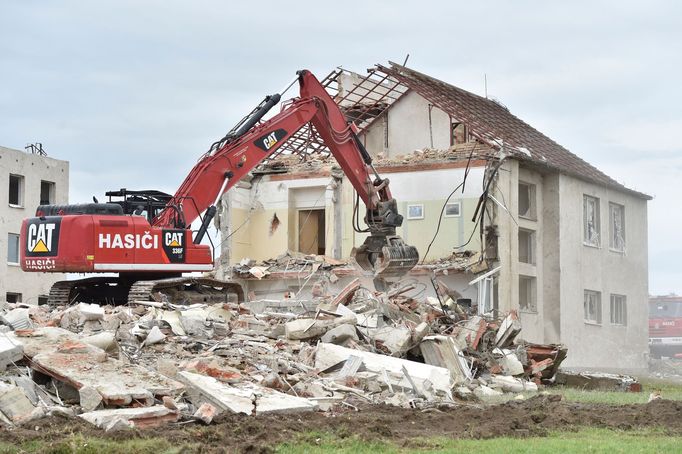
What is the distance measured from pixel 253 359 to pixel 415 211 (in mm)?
15532

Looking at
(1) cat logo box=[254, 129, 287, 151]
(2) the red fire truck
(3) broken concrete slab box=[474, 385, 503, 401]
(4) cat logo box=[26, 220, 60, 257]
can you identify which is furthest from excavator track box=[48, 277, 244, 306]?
(2) the red fire truck

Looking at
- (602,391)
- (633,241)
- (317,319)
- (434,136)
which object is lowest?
(602,391)

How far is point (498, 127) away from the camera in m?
33.7

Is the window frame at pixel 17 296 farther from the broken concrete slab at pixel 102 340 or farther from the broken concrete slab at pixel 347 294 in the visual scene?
the broken concrete slab at pixel 102 340

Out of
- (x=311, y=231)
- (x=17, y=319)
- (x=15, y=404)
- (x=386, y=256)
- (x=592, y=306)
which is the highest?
(x=311, y=231)

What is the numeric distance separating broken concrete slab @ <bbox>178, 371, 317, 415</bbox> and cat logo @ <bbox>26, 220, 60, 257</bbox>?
880 cm

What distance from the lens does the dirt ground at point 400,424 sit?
1150 centimetres

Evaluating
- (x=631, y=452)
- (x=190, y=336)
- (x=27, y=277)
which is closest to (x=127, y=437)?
(x=631, y=452)

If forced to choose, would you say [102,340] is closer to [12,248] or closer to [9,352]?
[9,352]

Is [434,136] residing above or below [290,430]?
above

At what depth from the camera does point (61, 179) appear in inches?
2062

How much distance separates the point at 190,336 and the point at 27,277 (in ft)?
110

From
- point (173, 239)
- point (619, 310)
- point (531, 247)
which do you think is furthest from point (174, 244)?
point (619, 310)

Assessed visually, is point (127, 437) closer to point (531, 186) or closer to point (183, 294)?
point (183, 294)
